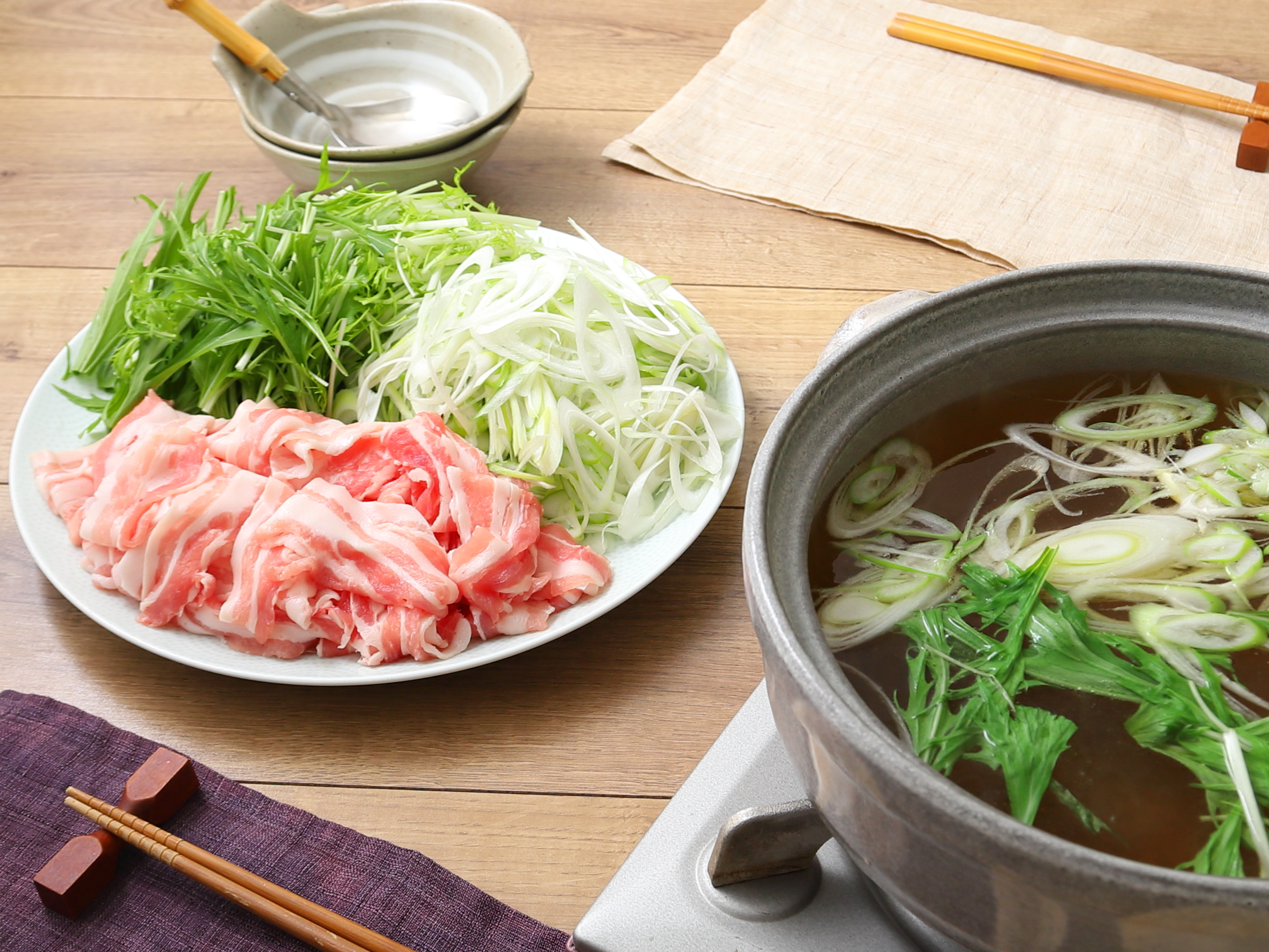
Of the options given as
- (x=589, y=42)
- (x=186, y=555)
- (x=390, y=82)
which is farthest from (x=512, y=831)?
(x=589, y=42)

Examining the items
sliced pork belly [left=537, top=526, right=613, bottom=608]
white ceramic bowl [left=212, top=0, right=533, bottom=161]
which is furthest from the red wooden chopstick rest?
white ceramic bowl [left=212, top=0, right=533, bottom=161]

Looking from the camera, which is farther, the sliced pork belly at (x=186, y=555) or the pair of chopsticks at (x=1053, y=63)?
the pair of chopsticks at (x=1053, y=63)

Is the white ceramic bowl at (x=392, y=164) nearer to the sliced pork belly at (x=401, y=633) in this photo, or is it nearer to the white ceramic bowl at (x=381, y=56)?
the white ceramic bowl at (x=381, y=56)

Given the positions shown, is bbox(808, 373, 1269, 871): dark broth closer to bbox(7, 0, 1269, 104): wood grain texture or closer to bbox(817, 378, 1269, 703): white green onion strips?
bbox(817, 378, 1269, 703): white green onion strips

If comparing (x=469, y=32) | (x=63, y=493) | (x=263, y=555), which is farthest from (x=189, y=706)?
(x=469, y=32)

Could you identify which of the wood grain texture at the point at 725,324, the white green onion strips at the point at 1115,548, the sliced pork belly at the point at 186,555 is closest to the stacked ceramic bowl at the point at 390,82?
the wood grain texture at the point at 725,324

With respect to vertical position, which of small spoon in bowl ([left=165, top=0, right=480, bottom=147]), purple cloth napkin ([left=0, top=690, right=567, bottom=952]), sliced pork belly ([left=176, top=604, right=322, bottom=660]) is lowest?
purple cloth napkin ([left=0, top=690, right=567, bottom=952])
